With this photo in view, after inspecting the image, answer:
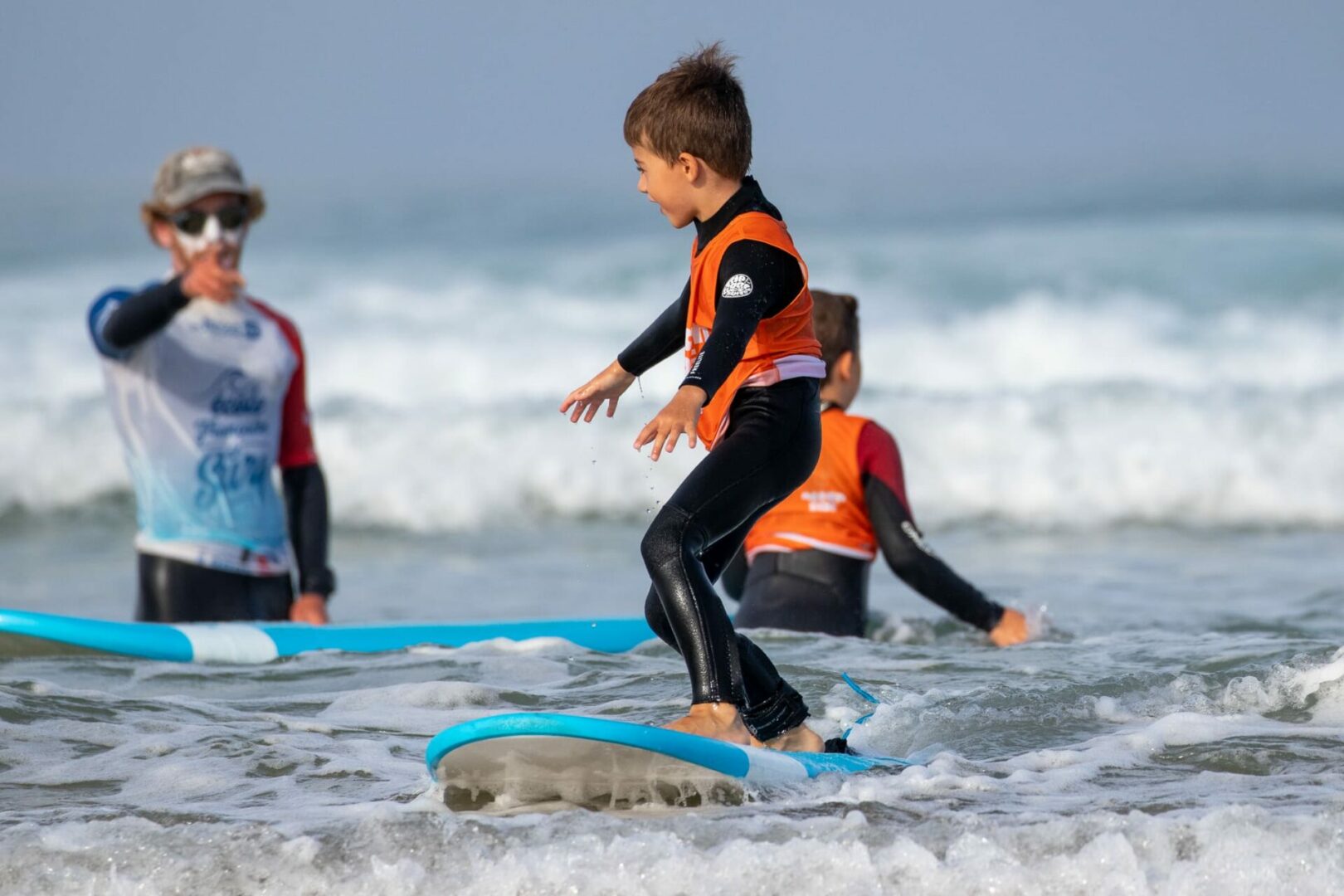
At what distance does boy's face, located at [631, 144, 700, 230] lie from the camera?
11.5ft

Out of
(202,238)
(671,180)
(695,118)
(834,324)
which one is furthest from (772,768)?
(202,238)

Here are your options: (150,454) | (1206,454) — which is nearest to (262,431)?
(150,454)

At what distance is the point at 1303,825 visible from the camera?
307cm

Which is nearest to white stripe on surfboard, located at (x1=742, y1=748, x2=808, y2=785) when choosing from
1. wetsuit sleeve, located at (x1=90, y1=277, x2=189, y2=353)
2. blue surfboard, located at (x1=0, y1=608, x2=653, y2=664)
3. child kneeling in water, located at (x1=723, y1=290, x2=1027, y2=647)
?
child kneeling in water, located at (x1=723, y1=290, x2=1027, y2=647)

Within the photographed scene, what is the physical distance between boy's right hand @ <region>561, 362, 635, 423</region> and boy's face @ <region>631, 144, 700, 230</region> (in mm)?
370

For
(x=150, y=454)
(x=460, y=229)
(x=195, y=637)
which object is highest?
(x=460, y=229)

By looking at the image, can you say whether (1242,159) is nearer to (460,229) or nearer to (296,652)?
(460,229)

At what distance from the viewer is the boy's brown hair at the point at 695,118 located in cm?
344

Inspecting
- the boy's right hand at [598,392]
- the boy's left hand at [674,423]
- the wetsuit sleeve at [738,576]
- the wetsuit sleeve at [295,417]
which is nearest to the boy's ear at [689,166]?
the boy's right hand at [598,392]

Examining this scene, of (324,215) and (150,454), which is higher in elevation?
(324,215)

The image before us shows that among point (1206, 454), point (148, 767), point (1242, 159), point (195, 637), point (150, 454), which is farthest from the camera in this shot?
point (1242, 159)

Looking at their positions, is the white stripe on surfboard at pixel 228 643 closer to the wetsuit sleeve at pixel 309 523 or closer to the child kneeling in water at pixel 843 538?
the wetsuit sleeve at pixel 309 523

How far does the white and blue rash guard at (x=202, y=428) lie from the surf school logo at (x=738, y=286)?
9.70 feet

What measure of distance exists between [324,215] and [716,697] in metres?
21.5
